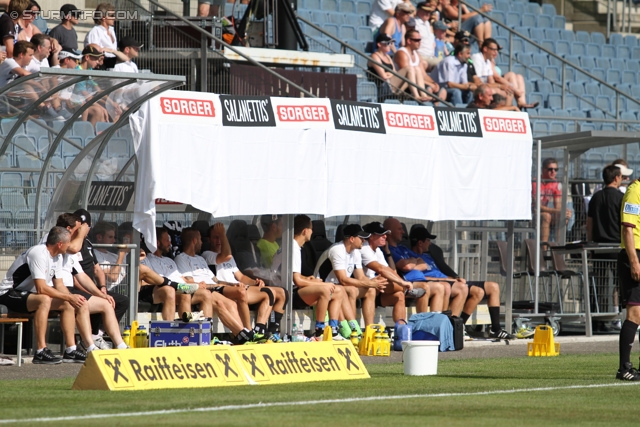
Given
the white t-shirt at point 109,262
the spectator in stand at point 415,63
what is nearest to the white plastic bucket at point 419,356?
the white t-shirt at point 109,262

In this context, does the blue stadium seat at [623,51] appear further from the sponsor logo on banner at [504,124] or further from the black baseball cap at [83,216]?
the black baseball cap at [83,216]

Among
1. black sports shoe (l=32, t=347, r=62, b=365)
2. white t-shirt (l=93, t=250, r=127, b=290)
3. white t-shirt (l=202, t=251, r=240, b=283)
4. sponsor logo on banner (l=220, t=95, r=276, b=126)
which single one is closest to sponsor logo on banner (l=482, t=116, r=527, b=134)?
sponsor logo on banner (l=220, t=95, r=276, b=126)

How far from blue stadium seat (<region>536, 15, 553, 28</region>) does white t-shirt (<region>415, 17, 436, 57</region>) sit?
5.44 metres

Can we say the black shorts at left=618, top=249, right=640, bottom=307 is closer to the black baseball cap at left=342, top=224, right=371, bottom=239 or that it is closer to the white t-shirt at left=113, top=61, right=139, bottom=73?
the black baseball cap at left=342, top=224, right=371, bottom=239

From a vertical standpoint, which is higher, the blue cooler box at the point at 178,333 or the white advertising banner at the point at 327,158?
the white advertising banner at the point at 327,158

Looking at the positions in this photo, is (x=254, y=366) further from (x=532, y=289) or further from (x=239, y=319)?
(x=532, y=289)

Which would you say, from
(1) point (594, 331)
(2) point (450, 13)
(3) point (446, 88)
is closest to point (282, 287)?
(1) point (594, 331)

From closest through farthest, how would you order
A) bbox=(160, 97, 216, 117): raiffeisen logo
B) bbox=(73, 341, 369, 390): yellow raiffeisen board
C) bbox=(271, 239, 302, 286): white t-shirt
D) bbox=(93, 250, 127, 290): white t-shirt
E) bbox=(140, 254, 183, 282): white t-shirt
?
1. bbox=(73, 341, 369, 390): yellow raiffeisen board
2. bbox=(160, 97, 216, 117): raiffeisen logo
3. bbox=(93, 250, 127, 290): white t-shirt
4. bbox=(140, 254, 183, 282): white t-shirt
5. bbox=(271, 239, 302, 286): white t-shirt

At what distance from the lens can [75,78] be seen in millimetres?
12547

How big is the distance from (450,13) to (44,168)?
42.4 ft

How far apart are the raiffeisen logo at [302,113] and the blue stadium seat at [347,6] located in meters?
9.33

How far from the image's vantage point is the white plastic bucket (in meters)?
A: 11.5

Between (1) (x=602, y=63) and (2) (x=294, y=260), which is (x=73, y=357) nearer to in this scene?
(2) (x=294, y=260)

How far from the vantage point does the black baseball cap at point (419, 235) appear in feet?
57.2
